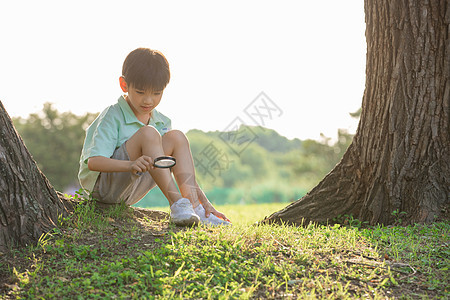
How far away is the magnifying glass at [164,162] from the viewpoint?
10.3 ft

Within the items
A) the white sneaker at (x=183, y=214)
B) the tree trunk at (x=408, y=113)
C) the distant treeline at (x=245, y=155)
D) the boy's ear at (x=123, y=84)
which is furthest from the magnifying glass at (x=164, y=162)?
the distant treeline at (x=245, y=155)

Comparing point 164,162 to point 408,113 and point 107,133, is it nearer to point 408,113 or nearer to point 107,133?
point 107,133

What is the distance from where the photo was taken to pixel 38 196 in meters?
2.83

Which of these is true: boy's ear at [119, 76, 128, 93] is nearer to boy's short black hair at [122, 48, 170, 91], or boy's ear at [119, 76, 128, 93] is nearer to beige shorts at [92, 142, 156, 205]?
boy's short black hair at [122, 48, 170, 91]

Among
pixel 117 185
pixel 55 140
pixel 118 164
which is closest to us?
pixel 118 164

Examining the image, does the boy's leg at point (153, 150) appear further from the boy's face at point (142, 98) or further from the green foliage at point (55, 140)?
the green foliage at point (55, 140)

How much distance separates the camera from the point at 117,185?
3.48 meters

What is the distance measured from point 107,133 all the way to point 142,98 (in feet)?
1.28

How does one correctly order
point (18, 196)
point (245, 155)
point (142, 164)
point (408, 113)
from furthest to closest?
point (245, 155) < point (408, 113) < point (142, 164) < point (18, 196)

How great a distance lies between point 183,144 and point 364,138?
5.34 ft

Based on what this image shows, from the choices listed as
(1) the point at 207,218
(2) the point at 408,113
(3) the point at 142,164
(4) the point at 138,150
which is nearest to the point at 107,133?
(4) the point at 138,150

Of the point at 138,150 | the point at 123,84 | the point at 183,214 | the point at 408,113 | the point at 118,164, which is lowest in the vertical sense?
the point at 183,214

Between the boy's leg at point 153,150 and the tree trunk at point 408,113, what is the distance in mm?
1242

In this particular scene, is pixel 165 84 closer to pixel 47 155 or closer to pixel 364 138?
pixel 364 138
